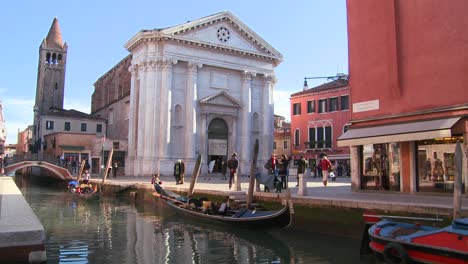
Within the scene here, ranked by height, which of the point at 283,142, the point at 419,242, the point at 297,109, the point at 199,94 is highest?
the point at 199,94

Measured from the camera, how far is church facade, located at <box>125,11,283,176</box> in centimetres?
3027

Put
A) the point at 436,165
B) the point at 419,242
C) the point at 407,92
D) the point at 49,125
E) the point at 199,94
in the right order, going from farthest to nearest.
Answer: the point at 49,125, the point at 199,94, the point at 407,92, the point at 436,165, the point at 419,242

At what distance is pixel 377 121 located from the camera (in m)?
13.9

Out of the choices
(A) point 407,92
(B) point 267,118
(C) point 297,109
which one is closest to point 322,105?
(C) point 297,109

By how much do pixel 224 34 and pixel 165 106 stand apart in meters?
7.52

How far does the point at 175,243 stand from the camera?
405 inches

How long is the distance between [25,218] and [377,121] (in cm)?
1051

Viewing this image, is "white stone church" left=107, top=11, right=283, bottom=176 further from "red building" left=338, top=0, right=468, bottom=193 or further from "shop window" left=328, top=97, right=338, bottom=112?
"red building" left=338, top=0, right=468, bottom=193

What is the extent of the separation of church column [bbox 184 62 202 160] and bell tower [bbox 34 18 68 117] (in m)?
33.4

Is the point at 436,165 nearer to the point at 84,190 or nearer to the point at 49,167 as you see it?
the point at 84,190

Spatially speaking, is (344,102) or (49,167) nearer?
(49,167)

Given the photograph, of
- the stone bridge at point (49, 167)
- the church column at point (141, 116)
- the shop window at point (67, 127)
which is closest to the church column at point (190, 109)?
the church column at point (141, 116)

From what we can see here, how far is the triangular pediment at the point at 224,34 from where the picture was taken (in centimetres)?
3128

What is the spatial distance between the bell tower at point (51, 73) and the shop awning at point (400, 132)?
170 ft
